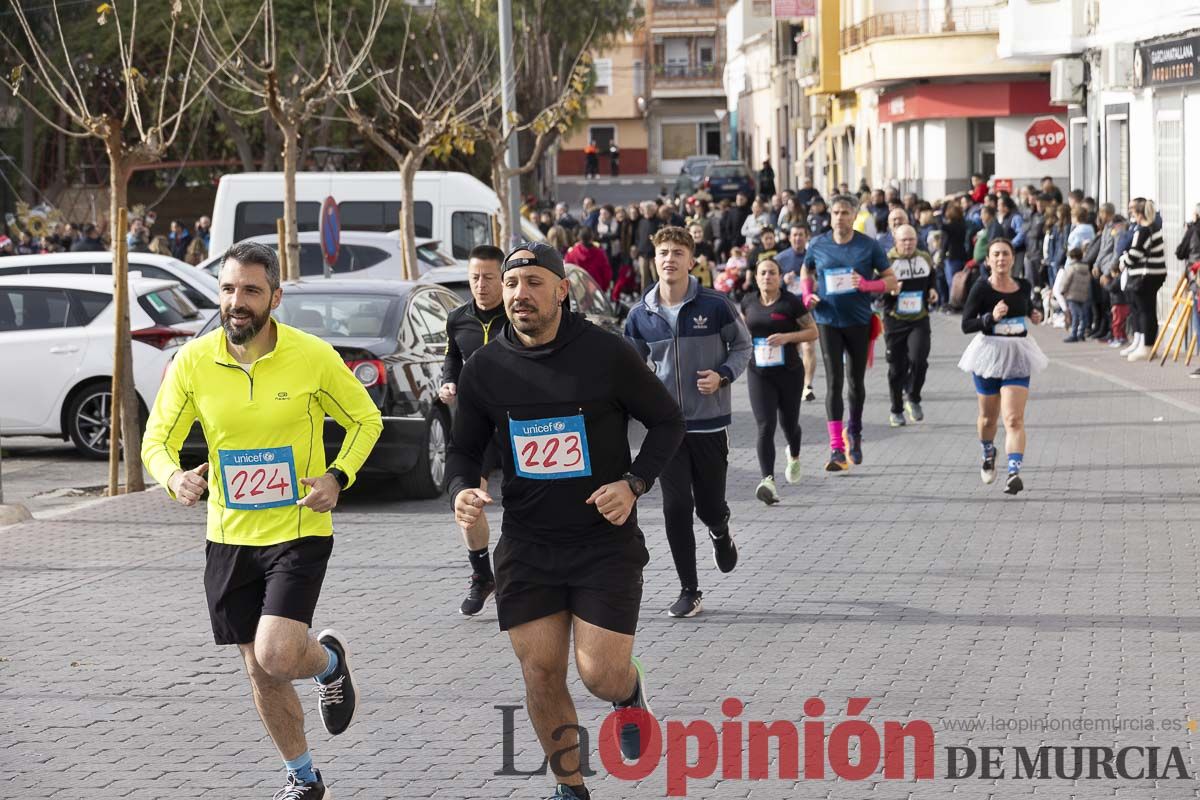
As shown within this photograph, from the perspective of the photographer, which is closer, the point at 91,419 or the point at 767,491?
the point at 767,491

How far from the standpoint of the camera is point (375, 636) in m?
8.92

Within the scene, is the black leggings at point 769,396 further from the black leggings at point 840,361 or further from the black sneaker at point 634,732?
the black sneaker at point 634,732

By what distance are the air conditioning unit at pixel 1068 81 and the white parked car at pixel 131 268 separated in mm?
17280

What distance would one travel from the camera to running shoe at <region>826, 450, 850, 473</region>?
14250mm

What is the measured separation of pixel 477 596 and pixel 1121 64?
2106 centimetres

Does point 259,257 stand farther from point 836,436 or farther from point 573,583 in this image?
point 836,436

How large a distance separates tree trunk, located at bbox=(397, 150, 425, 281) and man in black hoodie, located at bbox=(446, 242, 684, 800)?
15.4m

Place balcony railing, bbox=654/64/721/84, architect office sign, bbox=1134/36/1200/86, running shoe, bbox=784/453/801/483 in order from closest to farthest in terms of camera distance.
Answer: running shoe, bbox=784/453/801/483, architect office sign, bbox=1134/36/1200/86, balcony railing, bbox=654/64/721/84

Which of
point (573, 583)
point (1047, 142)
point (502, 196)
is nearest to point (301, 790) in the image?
point (573, 583)

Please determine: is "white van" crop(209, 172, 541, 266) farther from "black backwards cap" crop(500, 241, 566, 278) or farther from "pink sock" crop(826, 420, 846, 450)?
"black backwards cap" crop(500, 241, 566, 278)

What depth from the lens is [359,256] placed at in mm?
23547

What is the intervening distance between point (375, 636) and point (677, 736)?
2.35m

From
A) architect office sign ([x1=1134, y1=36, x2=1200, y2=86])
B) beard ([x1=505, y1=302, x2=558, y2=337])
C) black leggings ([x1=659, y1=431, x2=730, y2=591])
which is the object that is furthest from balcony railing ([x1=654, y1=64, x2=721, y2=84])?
beard ([x1=505, y1=302, x2=558, y2=337])

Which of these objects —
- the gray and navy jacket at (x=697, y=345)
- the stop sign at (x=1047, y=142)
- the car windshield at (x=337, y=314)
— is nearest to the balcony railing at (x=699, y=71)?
the stop sign at (x=1047, y=142)
